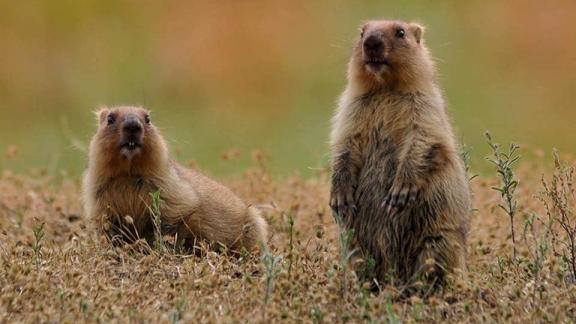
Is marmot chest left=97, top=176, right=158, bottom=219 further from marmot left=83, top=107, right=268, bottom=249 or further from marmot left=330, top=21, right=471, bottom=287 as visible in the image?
marmot left=330, top=21, right=471, bottom=287

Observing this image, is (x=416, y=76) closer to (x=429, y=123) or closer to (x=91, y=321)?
(x=429, y=123)

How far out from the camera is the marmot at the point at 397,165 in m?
8.58

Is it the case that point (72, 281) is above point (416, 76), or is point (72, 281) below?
below

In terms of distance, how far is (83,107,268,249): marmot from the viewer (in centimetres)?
966

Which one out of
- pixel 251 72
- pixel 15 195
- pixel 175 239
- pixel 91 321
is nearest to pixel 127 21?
pixel 251 72

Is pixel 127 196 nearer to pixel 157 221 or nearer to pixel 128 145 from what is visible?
pixel 128 145

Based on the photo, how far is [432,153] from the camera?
8.65 meters

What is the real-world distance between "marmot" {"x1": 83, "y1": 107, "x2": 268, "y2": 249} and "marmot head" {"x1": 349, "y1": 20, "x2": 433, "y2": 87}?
148cm

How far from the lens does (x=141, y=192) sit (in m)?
9.72

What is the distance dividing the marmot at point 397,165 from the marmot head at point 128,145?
1.42 meters

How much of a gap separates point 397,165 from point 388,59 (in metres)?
0.75

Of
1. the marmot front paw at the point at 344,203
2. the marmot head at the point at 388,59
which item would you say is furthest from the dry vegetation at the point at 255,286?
the marmot head at the point at 388,59

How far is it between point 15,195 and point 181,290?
4.90m

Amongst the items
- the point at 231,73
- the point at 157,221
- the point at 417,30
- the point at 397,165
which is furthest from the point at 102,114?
the point at 231,73
